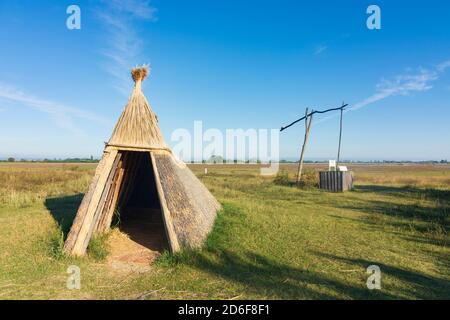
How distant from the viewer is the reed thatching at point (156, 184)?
675 centimetres

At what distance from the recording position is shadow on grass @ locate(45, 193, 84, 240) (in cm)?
858

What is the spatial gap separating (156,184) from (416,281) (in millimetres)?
5541

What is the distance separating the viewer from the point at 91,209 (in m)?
6.91

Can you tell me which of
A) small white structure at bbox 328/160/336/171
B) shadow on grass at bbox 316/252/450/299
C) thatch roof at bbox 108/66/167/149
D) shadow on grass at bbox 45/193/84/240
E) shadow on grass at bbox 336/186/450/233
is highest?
thatch roof at bbox 108/66/167/149

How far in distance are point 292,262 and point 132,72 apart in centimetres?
606

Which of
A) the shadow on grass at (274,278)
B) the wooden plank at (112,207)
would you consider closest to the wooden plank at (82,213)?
the wooden plank at (112,207)

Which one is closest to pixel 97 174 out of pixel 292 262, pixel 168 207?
pixel 168 207

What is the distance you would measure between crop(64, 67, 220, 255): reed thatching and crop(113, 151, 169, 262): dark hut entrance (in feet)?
2.65

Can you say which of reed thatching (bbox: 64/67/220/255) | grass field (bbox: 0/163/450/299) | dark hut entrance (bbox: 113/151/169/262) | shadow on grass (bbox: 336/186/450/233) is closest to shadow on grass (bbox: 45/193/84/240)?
grass field (bbox: 0/163/450/299)

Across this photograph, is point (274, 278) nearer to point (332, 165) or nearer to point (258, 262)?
point (258, 262)

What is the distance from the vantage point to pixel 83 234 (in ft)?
22.2

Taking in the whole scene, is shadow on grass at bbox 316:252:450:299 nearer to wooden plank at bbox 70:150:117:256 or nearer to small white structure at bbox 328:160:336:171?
wooden plank at bbox 70:150:117:256
